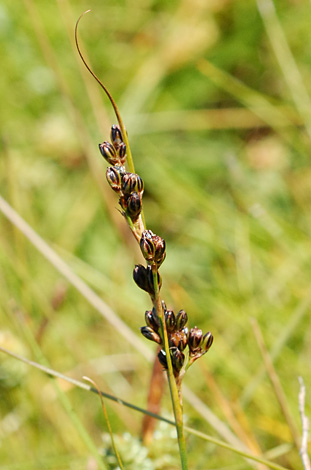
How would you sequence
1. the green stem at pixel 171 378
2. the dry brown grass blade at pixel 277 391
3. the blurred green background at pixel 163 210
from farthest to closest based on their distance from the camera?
the blurred green background at pixel 163 210 → the dry brown grass blade at pixel 277 391 → the green stem at pixel 171 378

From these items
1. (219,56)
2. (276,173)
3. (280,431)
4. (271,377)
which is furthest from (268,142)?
(271,377)

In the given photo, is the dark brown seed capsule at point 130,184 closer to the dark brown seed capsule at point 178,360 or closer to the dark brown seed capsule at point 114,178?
the dark brown seed capsule at point 114,178

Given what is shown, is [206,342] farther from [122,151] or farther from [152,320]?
[122,151]

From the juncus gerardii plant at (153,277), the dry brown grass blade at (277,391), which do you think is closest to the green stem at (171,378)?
the juncus gerardii plant at (153,277)

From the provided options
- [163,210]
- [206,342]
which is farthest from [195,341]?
[163,210]

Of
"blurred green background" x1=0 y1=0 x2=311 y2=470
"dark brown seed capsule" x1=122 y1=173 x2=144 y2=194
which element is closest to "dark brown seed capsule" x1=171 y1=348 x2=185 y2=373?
"dark brown seed capsule" x1=122 y1=173 x2=144 y2=194

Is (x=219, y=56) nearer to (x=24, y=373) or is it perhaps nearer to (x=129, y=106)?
(x=129, y=106)

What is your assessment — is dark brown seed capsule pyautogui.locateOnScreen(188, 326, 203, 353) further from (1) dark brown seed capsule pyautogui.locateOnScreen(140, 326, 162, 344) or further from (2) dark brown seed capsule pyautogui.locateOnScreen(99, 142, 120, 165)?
(2) dark brown seed capsule pyautogui.locateOnScreen(99, 142, 120, 165)
